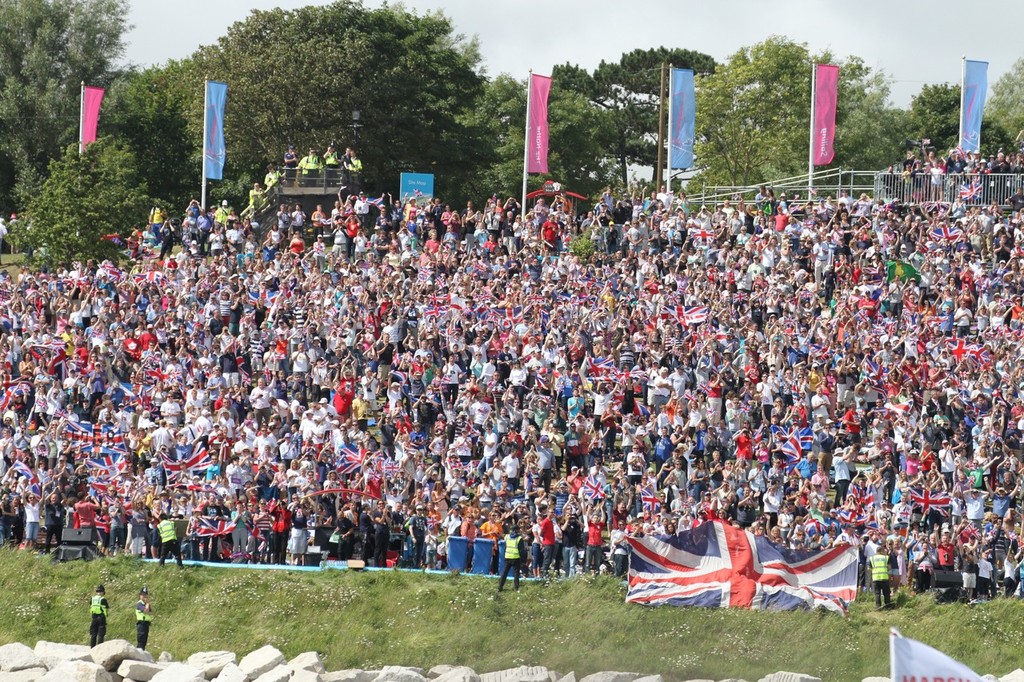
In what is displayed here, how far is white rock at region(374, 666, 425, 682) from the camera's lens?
2569cm

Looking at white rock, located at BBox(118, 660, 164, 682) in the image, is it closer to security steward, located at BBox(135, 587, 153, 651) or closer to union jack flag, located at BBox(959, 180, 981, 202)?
security steward, located at BBox(135, 587, 153, 651)

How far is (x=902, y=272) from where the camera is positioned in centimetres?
3681

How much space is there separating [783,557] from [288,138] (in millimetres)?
40940

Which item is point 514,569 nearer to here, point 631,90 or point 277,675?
point 277,675

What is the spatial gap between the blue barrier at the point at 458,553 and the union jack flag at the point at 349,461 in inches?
109

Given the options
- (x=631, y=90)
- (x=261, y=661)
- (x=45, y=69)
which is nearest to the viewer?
(x=261, y=661)

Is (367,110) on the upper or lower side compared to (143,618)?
upper

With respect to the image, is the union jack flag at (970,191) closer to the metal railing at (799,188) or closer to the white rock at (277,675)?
the metal railing at (799,188)

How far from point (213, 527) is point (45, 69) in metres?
45.9

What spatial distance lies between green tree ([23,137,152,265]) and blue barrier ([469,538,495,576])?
26892 mm

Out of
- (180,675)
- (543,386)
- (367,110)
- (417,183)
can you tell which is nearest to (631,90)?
(367,110)

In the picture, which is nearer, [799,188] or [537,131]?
[799,188]

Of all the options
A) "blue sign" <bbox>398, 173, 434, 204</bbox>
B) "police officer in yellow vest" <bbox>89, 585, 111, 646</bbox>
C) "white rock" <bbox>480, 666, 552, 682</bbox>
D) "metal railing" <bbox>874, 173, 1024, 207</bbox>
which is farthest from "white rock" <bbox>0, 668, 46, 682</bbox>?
"blue sign" <bbox>398, 173, 434, 204</bbox>

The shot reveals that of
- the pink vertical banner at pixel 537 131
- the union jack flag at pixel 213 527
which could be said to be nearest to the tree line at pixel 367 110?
the pink vertical banner at pixel 537 131
